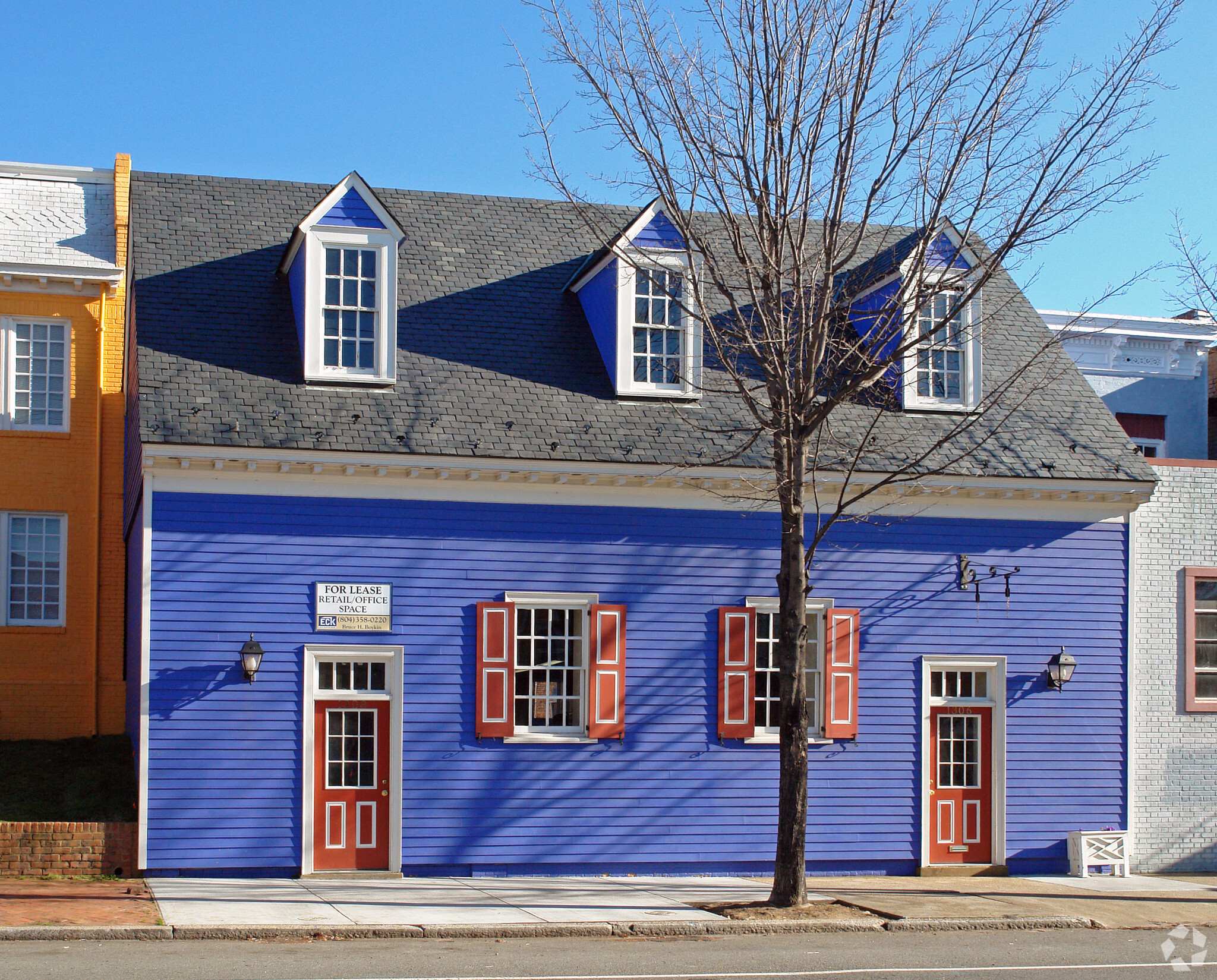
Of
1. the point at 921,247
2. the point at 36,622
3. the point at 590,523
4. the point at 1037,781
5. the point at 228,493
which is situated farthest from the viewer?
the point at 36,622

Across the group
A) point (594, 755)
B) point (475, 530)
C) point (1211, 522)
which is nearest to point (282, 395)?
point (475, 530)

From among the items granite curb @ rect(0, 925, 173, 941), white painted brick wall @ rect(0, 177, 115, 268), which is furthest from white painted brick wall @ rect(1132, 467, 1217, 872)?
white painted brick wall @ rect(0, 177, 115, 268)

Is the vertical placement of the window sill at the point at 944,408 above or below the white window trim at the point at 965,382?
below

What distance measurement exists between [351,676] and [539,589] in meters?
2.44

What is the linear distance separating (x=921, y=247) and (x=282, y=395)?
753 cm

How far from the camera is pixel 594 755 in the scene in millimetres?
15391

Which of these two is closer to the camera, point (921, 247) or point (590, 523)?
point (921, 247)

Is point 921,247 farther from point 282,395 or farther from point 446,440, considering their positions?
point 282,395

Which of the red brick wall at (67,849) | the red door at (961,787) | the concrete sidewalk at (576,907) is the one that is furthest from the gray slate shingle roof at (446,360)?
the concrete sidewalk at (576,907)

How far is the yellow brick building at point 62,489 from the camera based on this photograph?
19.0 m

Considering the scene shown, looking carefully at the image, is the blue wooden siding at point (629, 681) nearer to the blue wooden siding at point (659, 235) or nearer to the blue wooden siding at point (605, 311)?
the blue wooden siding at point (605, 311)

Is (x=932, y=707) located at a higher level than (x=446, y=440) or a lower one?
lower

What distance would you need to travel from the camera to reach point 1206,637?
17703mm

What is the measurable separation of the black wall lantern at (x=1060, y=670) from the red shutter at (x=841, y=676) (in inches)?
108
